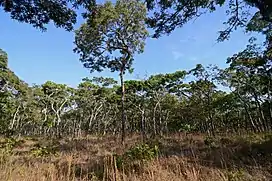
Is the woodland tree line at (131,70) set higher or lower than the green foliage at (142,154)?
higher

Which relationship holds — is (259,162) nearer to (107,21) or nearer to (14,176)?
(14,176)

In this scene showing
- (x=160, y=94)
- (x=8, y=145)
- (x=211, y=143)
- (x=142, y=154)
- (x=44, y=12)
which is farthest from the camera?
(x=160, y=94)

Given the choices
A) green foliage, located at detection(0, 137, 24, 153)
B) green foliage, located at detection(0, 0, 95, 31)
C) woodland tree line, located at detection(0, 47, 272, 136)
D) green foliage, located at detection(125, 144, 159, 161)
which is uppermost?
woodland tree line, located at detection(0, 47, 272, 136)

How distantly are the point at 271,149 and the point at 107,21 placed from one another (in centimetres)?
1118

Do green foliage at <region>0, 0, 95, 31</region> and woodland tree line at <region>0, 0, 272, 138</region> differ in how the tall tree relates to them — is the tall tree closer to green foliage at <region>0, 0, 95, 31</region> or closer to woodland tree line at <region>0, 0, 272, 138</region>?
woodland tree line at <region>0, 0, 272, 138</region>

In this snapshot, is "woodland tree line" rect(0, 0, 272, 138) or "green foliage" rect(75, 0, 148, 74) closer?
"woodland tree line" rect(0, 0, 272, 138)

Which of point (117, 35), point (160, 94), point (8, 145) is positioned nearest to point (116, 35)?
point (117, 35)

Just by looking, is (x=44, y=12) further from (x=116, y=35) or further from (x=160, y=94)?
(x=160, y=94)

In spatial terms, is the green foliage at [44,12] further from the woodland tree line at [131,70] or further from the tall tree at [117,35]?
the tall tree at [117,35]

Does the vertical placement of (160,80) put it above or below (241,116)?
above

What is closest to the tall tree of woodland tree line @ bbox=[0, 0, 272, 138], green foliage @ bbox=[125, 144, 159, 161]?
woodland tree line @ bbox=[0, 0, 272, 138]

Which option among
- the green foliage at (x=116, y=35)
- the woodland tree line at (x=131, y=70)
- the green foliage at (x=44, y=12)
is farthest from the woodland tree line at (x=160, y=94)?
the green foliage at (x=44, y=12)

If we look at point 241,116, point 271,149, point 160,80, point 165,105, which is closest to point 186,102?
point 165,105

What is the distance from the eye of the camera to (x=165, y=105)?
3384 cm
